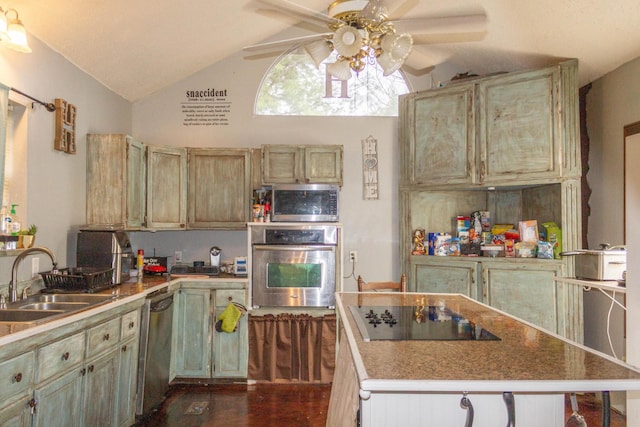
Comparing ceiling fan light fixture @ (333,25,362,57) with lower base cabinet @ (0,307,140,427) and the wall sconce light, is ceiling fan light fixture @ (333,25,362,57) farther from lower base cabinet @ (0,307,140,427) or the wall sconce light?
lower base cabinet @ (0,307,140,427)

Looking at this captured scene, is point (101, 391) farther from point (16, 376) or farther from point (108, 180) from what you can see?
point (108, 180)

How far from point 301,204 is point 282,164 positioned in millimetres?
434

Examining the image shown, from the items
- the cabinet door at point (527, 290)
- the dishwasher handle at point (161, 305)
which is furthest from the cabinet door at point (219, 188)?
the cabinet door at point (527, 290)

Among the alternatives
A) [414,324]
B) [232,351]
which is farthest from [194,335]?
[414,324]

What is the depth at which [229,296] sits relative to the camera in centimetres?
373

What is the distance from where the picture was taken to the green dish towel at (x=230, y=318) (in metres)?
3.61

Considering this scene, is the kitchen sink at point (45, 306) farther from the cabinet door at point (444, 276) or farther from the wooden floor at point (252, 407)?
the cabinet door at point (444, 276)

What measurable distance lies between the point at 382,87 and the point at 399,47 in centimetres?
231

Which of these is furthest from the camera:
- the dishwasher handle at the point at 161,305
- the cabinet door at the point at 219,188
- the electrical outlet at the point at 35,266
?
the cabinet door at the point at 219,188

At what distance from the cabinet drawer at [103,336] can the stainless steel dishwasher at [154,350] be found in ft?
1.30

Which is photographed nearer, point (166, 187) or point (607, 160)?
point (607, 160)

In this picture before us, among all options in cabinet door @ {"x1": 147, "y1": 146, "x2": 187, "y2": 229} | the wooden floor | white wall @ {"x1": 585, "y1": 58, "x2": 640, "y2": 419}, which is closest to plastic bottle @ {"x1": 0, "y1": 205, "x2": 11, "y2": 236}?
cabinet door @ {"x1": 147, "y1": 146, "x2": 187, "y2": 229}

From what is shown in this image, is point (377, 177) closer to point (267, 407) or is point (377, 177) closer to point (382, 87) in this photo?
point (382, 87)

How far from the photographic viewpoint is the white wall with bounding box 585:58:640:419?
10.3 feet
